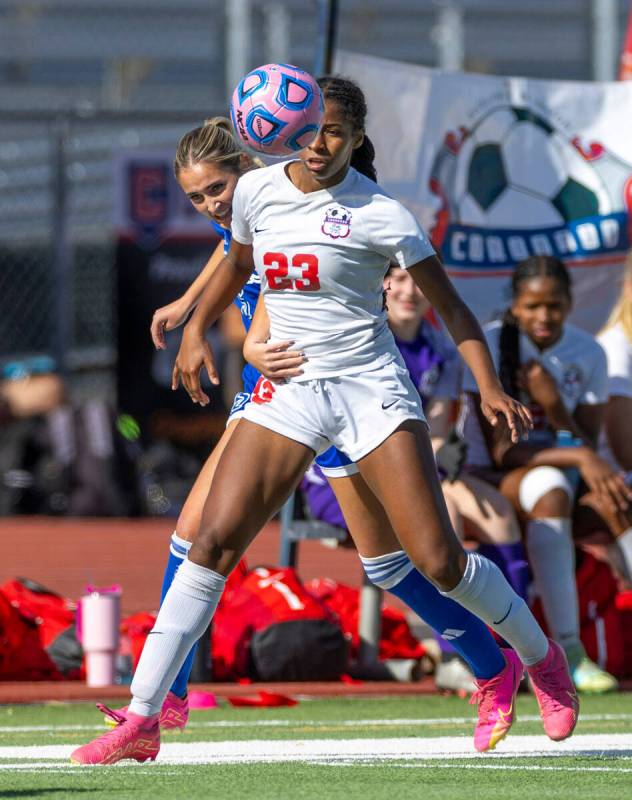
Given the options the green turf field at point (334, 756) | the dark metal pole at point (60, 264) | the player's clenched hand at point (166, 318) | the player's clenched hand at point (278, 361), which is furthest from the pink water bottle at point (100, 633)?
the dark metal pole at point (60, 264)

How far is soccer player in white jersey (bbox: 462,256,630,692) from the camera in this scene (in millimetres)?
7672

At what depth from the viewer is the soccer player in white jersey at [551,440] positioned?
7672 mm

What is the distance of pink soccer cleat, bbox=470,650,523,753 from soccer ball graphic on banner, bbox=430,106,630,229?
4.21m

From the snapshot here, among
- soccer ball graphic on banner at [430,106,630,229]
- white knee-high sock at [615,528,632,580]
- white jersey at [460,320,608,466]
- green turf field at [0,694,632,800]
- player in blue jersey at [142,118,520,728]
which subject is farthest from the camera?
soccer ball graphic on banner at [430,106,630,229]

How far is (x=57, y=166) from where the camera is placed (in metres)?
14.0

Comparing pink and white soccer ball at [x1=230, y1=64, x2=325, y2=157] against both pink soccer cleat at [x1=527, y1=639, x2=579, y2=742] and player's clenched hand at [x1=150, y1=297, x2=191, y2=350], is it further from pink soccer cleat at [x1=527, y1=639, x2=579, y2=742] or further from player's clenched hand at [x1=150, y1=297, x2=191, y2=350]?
pink soccer cleat at [x1=527, y1=639, x2=579, y2=742]

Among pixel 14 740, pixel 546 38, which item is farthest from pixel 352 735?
pixel 546 38

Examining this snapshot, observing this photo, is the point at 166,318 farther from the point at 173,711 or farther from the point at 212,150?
the point at 173,711

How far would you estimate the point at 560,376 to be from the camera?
8086 millimetres

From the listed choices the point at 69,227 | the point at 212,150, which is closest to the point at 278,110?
the point at 212,150

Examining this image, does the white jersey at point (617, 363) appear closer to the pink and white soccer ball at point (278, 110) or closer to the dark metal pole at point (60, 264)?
the pink and white soccer ball at point (278, 110)

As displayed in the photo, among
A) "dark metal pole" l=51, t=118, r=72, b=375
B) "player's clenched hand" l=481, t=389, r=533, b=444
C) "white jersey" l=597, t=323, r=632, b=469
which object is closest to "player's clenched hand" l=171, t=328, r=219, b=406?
"player's clenched hand" l=481, t=389, r=533, b=444

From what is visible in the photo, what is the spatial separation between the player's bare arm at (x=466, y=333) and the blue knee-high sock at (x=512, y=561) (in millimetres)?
2682

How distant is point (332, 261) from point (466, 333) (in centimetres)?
42
